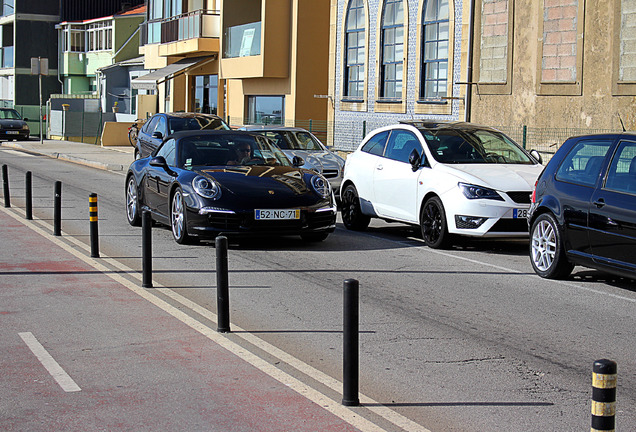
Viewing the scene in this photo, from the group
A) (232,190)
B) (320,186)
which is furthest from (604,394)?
(320,186)

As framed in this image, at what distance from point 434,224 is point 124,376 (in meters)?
7.05

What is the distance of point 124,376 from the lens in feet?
20.2

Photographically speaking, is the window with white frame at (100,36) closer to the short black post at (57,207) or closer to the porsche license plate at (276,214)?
the short black post at (57,207)

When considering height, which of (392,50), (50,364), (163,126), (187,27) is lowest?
(50,364)

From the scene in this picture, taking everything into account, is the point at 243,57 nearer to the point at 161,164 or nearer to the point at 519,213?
the point at 161,164

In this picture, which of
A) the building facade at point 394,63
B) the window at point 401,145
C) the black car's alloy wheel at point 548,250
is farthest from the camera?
the building facade at point 394,63

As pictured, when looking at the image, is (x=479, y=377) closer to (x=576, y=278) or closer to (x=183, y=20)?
(x=576, y=278)

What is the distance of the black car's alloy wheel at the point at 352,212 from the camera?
1451 centimetres

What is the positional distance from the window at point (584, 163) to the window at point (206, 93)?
30994 millimetres

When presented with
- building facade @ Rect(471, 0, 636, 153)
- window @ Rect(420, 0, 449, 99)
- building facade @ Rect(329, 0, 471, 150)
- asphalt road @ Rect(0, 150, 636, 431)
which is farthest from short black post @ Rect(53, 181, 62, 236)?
window @ Rect(420, 0, 449, 99)

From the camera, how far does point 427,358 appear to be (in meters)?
6.79

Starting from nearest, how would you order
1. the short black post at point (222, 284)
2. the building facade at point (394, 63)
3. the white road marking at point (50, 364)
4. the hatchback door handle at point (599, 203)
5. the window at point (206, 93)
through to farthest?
the white road marking at point (50, 364) < the short black post at point (222, 284) < the hatchback door handle at point (599, 203) < the building facade at point (394, 63) < the window at point (206, 93)

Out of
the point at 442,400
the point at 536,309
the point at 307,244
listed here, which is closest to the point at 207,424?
the point at 442,400

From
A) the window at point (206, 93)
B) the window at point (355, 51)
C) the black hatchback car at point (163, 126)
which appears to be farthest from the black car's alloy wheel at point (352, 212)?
the window at point (206, 93)
